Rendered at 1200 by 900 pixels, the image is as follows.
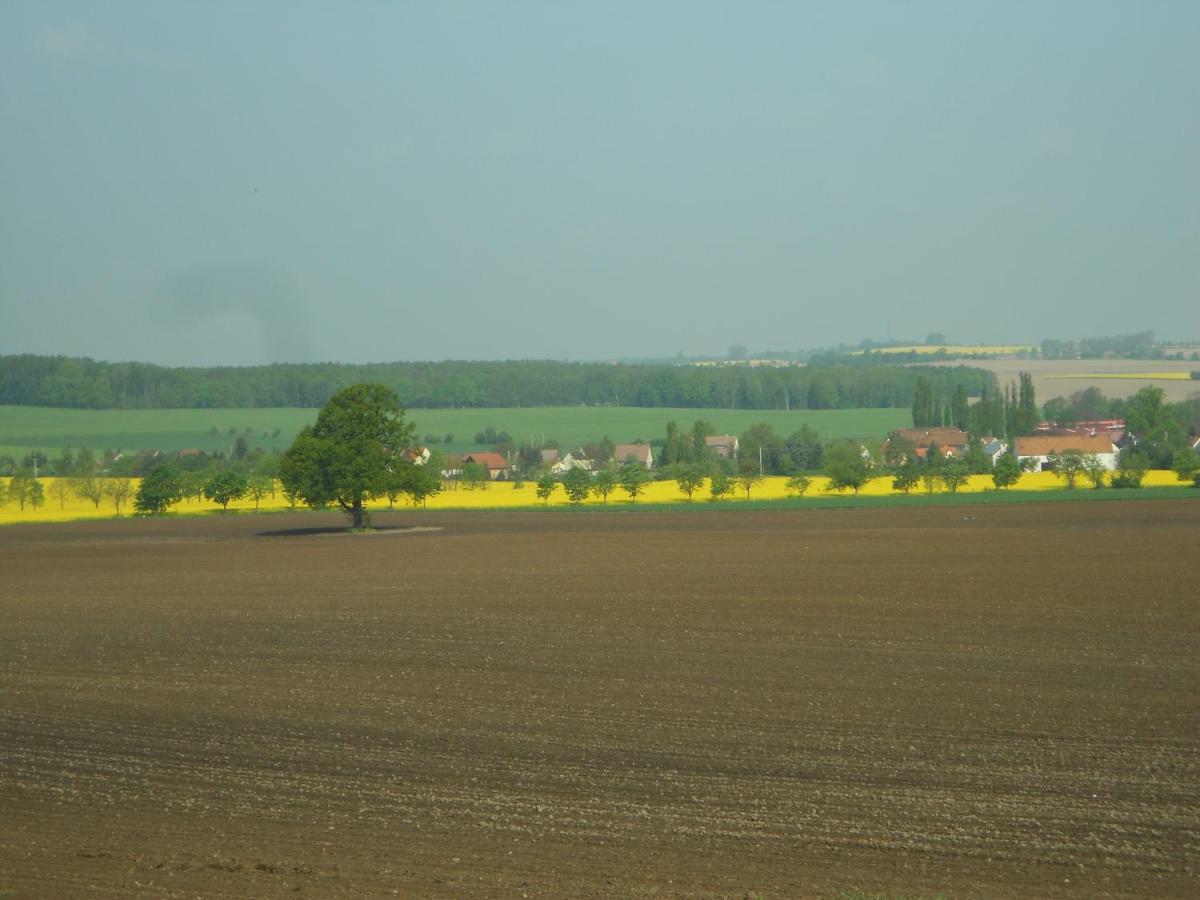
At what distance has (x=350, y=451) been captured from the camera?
186 ft

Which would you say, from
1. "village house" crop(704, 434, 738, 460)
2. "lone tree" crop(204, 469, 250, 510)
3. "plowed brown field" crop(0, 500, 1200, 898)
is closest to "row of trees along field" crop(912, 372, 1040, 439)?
"village house" crop(704, 434, 738, 460)

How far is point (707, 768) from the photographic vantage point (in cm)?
1438

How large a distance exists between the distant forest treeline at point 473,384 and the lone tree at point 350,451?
2713 inches

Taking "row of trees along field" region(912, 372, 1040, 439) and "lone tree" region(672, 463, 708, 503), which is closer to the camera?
"lone tree" region(672, 463, 708, 503)

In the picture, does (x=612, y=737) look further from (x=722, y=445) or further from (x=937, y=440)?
(x=722, y=445)

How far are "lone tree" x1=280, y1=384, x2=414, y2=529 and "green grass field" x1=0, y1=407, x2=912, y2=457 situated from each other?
47471mm

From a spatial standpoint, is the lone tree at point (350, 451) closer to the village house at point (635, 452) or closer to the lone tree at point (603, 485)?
the lone tree at point (603, 485)

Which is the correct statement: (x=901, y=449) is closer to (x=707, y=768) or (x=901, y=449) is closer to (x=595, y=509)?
(x=595, y=509)

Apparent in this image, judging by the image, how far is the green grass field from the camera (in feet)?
371

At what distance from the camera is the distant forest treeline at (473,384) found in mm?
129875

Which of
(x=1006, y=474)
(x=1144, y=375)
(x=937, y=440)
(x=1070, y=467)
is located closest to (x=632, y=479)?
(x=1006, y=474)

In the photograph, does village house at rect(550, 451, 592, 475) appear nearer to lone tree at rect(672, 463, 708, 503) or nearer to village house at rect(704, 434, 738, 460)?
village house at rect(704, 434, 738, 460)

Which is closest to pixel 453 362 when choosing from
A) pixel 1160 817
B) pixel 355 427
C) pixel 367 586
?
pixel 355 427

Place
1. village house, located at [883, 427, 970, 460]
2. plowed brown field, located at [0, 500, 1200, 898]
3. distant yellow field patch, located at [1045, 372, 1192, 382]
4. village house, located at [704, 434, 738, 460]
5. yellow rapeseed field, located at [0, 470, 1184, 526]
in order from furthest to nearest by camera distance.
→ distant yellow field patch, located at [1045, 372, 1192, 382] → village house, located at [704, 434, 738, 460] → village house, located at [883, 427, 970, 460] → yellow rapeseed field, located at [0, 470, 1184, 526] → plowed brown field, located at [0, 500, 1200, 898]
